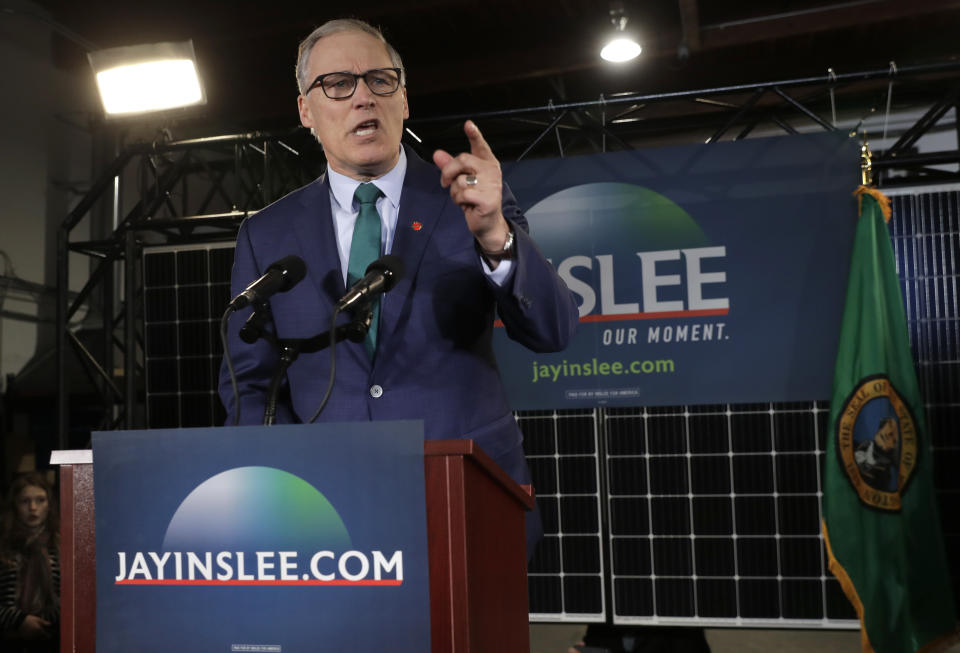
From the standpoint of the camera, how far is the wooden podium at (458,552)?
0.94 m

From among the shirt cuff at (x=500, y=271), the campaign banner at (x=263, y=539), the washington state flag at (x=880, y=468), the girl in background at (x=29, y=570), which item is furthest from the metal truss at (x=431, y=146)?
the campaign banner at (x=263, y=539)

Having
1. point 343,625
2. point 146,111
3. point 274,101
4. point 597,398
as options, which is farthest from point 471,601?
point 274,101

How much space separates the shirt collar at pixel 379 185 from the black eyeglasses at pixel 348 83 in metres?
0.14

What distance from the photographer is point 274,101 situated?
7223 mm

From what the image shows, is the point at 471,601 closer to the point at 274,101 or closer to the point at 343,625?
the point at 343,625

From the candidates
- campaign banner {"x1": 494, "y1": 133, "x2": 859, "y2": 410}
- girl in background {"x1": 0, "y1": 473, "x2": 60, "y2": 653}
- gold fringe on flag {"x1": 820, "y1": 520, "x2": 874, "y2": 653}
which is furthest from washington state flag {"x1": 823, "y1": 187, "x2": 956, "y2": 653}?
girl in background {"x1": 0, "y1": 473, "x2": 60, "y2": 653}

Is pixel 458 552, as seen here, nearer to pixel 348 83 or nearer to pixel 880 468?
pixel 348 83

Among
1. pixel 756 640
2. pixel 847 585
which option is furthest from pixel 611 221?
pixel 756 640

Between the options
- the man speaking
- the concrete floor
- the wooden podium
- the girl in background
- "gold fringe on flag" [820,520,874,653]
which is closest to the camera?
the wooden podium

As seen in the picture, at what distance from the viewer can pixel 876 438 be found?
157 inches

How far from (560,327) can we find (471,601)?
55 cm

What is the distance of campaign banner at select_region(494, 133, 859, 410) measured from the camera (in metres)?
4.24

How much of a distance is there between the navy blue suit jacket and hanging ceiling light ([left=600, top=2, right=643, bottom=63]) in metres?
3.39

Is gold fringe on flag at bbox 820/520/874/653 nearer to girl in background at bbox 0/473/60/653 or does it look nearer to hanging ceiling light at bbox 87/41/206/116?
girl in background at bbox 0/473/60/653
